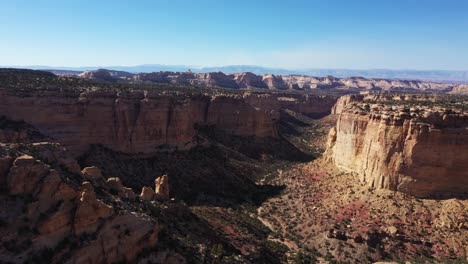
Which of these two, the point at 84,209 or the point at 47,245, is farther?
the point at 84,209

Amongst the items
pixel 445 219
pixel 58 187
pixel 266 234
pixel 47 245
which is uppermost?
pixel 58 187

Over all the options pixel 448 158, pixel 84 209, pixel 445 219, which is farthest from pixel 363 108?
pixel 84 209

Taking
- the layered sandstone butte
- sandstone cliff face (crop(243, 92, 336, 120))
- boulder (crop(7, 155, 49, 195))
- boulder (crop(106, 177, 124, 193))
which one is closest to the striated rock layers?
boulder (crop(106, 177, 124, 193))

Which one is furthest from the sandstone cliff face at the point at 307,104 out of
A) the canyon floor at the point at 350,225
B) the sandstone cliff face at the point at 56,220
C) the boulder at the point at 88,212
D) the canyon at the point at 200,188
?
the boulder at the point at 88,212

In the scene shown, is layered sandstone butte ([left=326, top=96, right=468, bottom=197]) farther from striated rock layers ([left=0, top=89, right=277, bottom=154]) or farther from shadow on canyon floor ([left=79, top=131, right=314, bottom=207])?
striated rock layers ([left=0, top=89, right=277, bottom=154])

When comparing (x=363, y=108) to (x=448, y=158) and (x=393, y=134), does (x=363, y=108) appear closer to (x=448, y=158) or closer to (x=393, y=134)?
(x=393, y=134)

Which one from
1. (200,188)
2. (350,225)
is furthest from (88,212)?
(200,188)

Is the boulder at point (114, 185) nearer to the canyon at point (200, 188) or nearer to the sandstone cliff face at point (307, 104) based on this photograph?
the canyon at point (200, 188)
